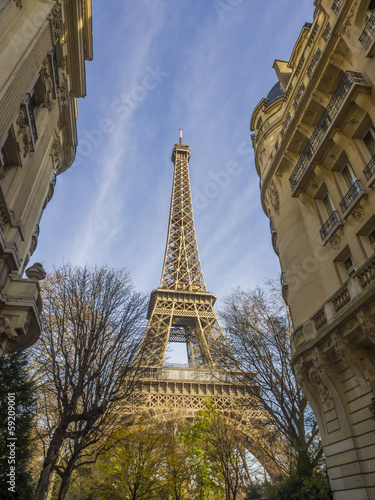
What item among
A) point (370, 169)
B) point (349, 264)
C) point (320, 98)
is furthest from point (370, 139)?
point (349, 264)

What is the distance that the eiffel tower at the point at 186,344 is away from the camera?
76.7 feet

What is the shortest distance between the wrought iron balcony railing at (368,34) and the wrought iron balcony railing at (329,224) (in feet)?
17.2

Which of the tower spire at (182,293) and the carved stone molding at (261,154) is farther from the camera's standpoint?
the tower spire at (182,293)

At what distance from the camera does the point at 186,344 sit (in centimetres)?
6197

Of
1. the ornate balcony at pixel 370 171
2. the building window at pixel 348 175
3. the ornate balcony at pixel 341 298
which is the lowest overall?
the ornate balcony at pixel 341 298

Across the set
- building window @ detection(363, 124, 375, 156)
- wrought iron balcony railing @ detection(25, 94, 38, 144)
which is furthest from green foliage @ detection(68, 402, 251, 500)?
building window @ detection(363, 124, 375, 156)

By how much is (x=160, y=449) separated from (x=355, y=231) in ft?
66.8

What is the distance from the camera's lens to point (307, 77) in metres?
15.4

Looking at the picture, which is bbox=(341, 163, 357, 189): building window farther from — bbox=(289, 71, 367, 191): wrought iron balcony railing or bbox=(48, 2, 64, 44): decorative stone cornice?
bbox=(48, 2, 64, 44): decorative stone cornice

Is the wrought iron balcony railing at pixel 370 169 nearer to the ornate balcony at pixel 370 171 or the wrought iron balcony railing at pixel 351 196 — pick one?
the ornate balcony at pixel 370 171

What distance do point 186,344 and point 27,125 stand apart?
54.8 meters

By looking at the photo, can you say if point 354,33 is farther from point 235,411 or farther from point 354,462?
point 235,411

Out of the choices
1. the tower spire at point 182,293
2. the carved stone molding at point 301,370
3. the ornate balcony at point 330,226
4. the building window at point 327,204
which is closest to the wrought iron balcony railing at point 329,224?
the ornate balcony at point 330,226

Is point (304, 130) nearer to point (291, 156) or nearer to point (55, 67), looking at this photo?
point (291, 156)
